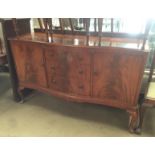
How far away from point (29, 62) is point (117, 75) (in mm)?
968

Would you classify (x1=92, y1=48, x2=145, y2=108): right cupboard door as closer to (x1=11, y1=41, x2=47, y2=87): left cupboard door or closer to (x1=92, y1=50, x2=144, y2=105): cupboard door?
(x1=92, y1=50, x2=144, y2=105): cupboard door

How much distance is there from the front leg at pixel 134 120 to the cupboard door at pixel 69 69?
0.46 metres

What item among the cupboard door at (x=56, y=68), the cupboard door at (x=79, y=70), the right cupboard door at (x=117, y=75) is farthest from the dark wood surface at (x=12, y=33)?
the right cupboard door at (x=117, y=75)

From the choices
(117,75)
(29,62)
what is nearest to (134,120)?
(117,75)

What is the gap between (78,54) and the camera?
64.7 inches

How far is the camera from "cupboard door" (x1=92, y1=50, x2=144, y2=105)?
1485 mm

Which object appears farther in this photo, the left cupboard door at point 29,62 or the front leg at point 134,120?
the left cupboard door at point 29,62

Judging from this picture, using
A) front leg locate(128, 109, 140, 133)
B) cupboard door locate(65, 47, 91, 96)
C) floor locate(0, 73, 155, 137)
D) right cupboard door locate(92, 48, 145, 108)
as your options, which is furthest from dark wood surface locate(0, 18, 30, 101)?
front leg locate(128, 109, 140, 133)

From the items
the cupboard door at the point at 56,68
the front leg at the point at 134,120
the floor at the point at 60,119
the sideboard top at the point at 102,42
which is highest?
the sideboard top at the point at 102,42

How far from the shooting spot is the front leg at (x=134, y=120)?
1.66 meters

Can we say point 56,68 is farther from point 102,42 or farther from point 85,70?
point 102,42

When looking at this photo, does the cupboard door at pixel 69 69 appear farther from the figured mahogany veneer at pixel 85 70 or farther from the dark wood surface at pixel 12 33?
the dark wood surface at pixel 12 33

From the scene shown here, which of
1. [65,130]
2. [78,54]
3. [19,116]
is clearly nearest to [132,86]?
[78,54]
